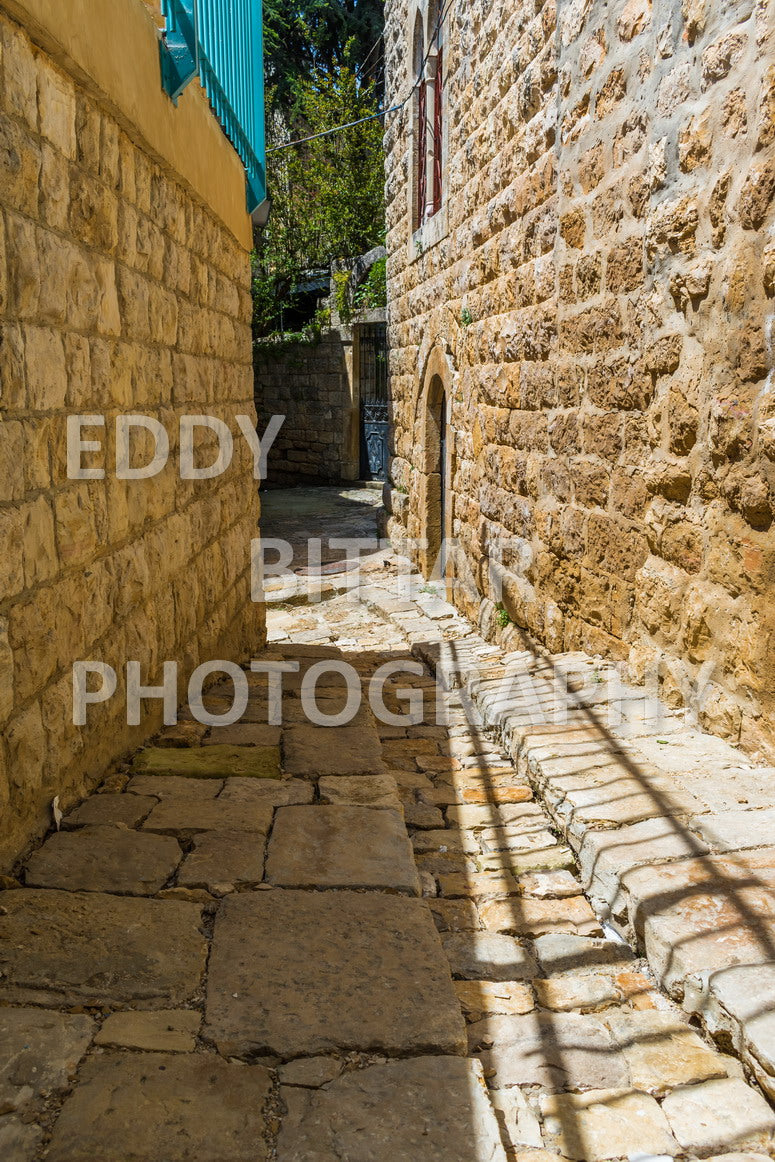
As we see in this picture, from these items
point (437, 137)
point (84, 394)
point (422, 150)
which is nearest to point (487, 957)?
point (84, 394)

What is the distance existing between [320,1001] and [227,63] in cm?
439

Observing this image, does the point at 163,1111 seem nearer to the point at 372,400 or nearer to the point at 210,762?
the point at 210,762

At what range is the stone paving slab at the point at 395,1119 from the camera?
146 cm

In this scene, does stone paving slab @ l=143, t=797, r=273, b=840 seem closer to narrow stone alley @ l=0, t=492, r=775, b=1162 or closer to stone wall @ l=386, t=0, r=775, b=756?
narrow stone alley @ l=0, t=492, r=775, b=1162

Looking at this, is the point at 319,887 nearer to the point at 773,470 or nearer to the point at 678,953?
the point at 678,953

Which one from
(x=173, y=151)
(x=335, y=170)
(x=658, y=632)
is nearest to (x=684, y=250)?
(x=658, y=632)

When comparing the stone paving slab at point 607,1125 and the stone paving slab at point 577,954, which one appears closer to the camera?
the stone paving slab at point 607,1125

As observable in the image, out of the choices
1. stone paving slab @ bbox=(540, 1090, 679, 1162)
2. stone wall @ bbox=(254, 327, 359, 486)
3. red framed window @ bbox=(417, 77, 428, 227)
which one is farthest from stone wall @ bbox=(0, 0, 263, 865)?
stone wall @ bbox=(254, 327, 359, 486)

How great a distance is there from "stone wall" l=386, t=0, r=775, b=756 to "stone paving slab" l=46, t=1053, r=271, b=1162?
6.35ft

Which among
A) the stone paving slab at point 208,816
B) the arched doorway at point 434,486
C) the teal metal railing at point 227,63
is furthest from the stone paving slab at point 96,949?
the arched doorway at point 434,486

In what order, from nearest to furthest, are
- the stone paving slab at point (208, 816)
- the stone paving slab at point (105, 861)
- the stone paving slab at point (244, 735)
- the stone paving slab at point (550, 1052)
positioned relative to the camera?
1. the stone paving slab at point (550, 1052)
2. the stone paving slab at point (105, 861)
3. the stone paving slab at point (208, 816)
4. the stone paving slab at point (244, 735)

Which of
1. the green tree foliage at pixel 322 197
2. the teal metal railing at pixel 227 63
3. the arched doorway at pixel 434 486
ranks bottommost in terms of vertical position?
the arched doorway at pixel 434 486

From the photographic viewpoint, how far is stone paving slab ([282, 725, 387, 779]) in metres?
3.44

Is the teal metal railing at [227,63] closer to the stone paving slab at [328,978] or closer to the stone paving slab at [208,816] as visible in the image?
the stone paving slab at [208,816]
